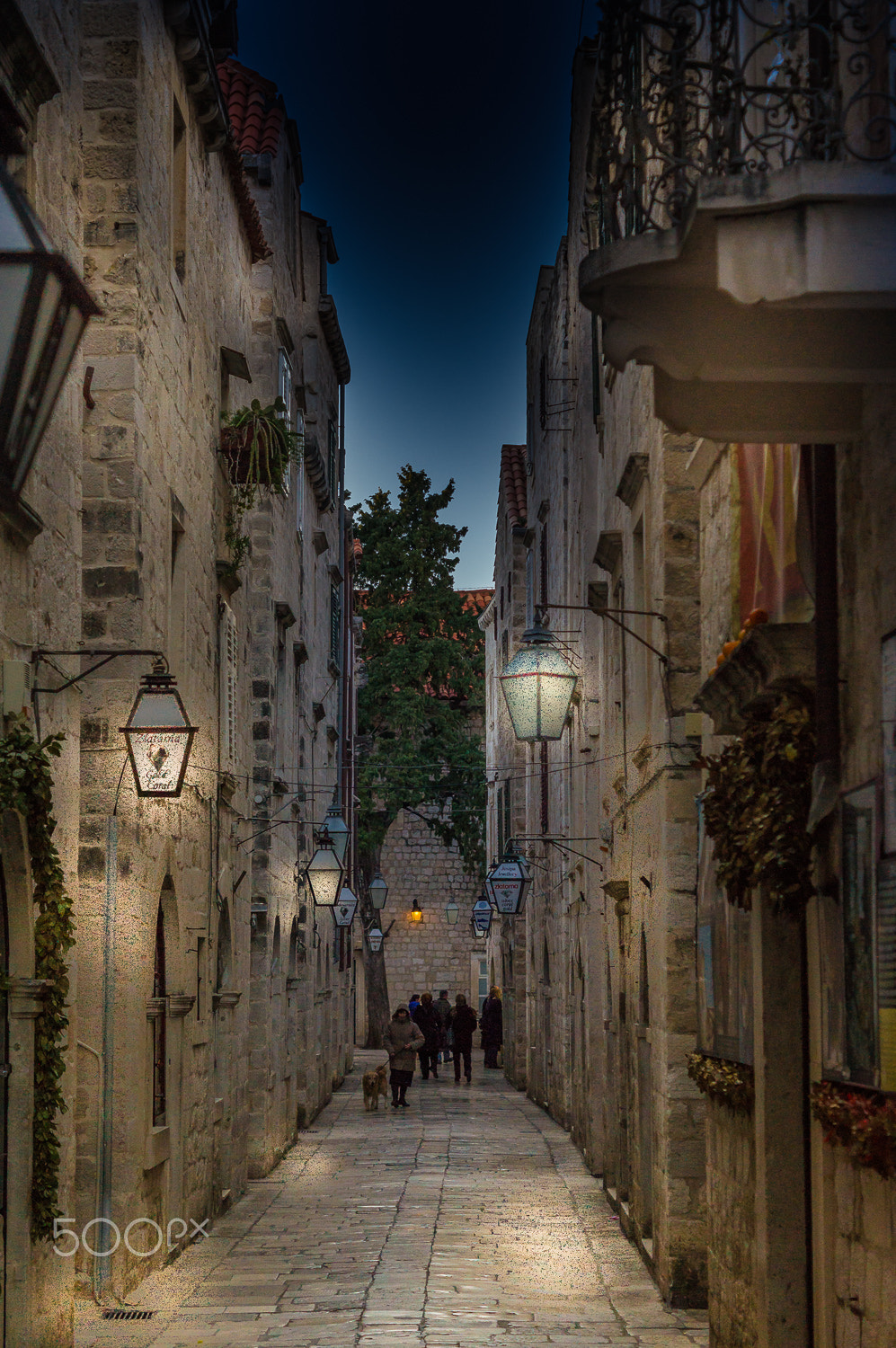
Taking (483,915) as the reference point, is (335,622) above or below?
above

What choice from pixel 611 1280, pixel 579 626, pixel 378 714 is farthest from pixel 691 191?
pixel 378 714

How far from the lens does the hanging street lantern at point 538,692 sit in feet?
43.8

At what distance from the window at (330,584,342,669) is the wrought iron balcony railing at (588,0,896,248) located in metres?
23.9

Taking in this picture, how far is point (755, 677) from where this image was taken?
7.04 meters

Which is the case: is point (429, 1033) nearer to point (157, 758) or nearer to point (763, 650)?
point (157, 758)

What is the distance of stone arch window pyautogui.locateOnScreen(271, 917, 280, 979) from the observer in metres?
19.2

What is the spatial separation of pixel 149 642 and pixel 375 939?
31.9 m

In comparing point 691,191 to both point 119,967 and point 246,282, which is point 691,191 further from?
point 246,282

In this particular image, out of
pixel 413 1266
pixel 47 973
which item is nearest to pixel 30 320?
pixel 47 973

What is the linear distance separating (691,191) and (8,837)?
458cm

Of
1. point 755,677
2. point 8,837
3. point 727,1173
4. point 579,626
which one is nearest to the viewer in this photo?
point 755,677

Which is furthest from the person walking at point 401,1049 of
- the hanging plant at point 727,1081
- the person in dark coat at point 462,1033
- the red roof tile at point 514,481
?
the hanging plant at point 727,1081

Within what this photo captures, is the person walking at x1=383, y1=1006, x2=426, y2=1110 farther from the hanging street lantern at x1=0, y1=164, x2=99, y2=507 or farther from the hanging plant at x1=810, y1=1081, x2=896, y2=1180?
the hanging plant at x1=810, y1=1081, x2=896, y2=1180

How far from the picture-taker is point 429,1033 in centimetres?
3366
